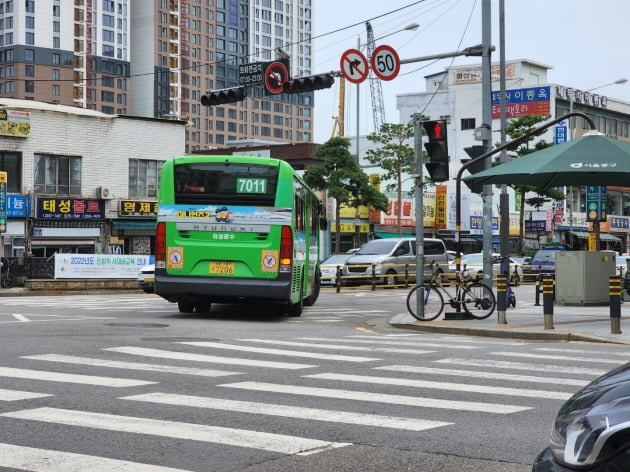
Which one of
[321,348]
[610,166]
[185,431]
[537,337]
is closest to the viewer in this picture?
[185,431]

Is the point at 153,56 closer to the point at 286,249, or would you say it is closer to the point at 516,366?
the point at 286,249

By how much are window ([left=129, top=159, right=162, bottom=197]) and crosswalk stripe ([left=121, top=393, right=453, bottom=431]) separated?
40719mm

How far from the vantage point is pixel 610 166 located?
699 inches

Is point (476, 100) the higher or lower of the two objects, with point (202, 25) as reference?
lower

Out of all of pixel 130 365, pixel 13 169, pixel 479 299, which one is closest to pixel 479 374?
pixel 130 365

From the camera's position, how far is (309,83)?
2312 cm

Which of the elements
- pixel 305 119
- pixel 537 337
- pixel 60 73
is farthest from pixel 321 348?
pixel 305 119

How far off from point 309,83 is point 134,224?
26621 mm

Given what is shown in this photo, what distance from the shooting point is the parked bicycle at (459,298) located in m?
18.6

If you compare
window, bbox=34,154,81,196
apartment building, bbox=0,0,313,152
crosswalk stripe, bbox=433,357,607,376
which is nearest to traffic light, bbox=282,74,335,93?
crosswalk stripe, bbox=433,357,607,376

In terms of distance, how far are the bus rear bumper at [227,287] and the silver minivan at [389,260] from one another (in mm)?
19410

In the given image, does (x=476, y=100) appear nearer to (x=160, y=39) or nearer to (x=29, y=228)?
(x=29, y=228)

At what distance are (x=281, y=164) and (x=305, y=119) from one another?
165 metres

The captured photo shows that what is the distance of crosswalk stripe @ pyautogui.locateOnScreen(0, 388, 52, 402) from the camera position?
8.34 meters
